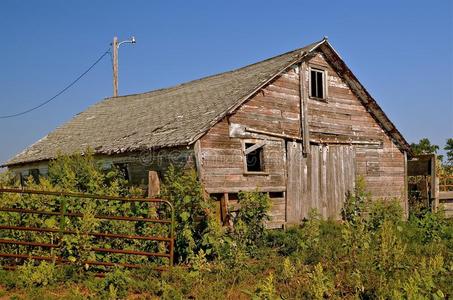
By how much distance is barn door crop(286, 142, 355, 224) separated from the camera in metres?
14.7

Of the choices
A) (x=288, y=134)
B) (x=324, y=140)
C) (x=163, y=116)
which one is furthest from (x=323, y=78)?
(x=163, y=116)

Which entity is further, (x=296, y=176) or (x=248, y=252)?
(x=296, y=176)

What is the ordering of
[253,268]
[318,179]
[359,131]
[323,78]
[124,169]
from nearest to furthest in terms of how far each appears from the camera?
[253,268], [124,169], [318,179], [323,78], [359,131]

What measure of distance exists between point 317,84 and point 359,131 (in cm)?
245

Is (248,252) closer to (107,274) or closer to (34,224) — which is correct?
(107,274)

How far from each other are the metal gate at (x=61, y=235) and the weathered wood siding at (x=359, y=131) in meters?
7.96

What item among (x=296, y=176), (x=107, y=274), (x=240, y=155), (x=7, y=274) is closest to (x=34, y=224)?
(x=7, y=274)

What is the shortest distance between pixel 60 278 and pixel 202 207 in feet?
9.99

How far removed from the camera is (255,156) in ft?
49.1

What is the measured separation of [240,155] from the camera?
13617 millimetres

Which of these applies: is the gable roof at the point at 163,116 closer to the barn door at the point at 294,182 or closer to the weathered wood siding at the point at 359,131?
the weathered wood siding at the point at 359,131

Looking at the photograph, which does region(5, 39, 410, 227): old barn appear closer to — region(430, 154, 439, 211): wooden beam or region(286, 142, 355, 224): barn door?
region(286, 142, 355, 224): barn door

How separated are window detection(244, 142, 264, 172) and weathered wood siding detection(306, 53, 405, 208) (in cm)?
209

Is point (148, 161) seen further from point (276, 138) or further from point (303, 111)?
point (303, 111)
